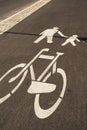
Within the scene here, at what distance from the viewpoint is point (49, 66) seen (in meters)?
8.23

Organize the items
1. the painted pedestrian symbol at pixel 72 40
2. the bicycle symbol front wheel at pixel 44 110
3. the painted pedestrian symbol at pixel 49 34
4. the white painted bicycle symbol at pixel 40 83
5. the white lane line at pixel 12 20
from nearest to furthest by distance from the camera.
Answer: the bicycle symbol front wheel at pixel 44 110 < the white painted bicycle symbol at pixel 40 83 < the painted pedestrian symbol at pixel 72 40 < the painted pedestrian symbol at pixel 49 34 < the white lane line at pixel 12 20

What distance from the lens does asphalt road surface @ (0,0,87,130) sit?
5.72m

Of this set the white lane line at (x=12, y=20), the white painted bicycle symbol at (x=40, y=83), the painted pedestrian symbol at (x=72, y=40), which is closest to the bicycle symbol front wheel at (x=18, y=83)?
the white painted bicycle symbol at (x=40, y=83)

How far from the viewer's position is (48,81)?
7.30m

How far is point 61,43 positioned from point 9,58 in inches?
96.6

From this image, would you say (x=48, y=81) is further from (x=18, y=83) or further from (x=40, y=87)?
(x=18, y=83)

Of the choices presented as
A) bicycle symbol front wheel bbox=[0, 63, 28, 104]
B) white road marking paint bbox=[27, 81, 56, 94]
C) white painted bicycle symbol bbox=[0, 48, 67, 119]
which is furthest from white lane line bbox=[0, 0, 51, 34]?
white road marking paint bbox=[27, 81, 56, 94]

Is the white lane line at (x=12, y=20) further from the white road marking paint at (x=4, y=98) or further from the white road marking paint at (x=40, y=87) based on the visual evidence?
the white road marking paint at (x=4, y=98)

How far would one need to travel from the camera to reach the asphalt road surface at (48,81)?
5.72 metres

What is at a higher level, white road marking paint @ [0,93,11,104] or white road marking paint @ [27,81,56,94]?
white road marking paint @ [0,93,11,104]

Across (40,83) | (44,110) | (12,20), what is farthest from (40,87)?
(12,20)

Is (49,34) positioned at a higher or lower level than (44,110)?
lower

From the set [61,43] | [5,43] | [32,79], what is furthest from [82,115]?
[5,43]

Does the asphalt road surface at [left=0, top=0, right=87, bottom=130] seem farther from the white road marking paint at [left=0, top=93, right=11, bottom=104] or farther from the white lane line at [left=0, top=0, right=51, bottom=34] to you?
the white lane line at [left=0, top=0, right=51, bottom=34]
